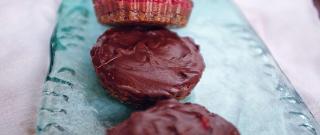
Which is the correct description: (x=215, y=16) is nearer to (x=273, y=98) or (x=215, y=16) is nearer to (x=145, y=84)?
(x=273, y=98)

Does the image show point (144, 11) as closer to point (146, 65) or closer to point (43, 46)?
point (146, 65)

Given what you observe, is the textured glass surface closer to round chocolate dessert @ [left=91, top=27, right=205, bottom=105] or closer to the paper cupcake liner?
round chocolate dessert @ [left=91, top=27, right=205, bottom=105]

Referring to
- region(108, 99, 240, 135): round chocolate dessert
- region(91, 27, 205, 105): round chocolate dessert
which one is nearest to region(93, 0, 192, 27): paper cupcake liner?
region(91, 27, 205, 105): round chocolate dessert

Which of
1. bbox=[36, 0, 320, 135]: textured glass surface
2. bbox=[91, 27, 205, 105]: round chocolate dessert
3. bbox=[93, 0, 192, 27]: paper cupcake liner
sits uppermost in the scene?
bbox=[93, 0, 192, 27]: paper cupcake liner

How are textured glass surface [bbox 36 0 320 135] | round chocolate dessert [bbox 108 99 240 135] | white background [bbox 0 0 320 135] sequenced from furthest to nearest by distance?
white background [bbox 0 0 320 135] < textured glass surface [bbox 36 0 320 135] < round chocolate dessert [bbox 108 99 240 135]

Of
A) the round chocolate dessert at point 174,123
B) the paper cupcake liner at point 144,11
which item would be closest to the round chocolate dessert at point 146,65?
the paper cupcake liner at point 144,11

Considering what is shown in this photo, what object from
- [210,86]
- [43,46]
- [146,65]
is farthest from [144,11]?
[43,46]

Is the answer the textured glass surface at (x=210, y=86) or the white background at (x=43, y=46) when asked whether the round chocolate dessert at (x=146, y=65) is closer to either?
the textured glass surface at (x=210, y=86)
